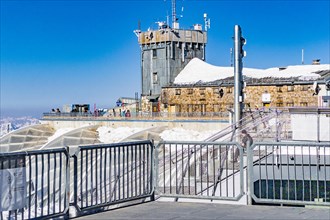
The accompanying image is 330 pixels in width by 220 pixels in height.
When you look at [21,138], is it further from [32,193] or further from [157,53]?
[32,193]

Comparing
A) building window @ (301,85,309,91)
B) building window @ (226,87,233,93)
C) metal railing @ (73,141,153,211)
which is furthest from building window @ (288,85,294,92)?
metal railing @ (73,141,153,211)

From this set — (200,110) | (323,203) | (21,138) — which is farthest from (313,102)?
(323,203)

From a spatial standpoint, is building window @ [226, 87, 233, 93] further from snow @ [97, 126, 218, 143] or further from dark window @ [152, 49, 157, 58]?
dark window @ [152, 49, 157, 58]

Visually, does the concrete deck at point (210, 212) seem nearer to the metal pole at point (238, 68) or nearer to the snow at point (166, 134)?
the metal pole at point (238, 68)

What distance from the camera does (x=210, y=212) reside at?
8.12 metres

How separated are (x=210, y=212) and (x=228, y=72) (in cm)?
5228

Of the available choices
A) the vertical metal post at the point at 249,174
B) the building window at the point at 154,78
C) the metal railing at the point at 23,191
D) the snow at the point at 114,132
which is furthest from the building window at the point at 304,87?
the metal railing at the point at 23,191

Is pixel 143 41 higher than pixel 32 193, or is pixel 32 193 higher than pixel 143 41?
pixel 143 41

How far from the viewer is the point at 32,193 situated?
7.36 m

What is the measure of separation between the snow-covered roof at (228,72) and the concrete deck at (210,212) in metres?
42.9

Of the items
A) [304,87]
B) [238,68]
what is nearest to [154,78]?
[304,87]

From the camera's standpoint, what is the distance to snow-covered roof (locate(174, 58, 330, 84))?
171 ft

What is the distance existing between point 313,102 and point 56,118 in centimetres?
3061

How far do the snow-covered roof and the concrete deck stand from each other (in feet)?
141
